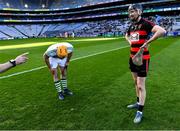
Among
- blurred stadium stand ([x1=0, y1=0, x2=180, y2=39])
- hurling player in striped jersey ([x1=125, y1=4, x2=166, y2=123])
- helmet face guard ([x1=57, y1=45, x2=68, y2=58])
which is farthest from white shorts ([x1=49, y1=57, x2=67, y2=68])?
blurred stadium stand ([x1=0, y1=0, x2=180, y2=39])

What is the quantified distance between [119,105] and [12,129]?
8.66ft

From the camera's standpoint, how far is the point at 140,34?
4.88 m

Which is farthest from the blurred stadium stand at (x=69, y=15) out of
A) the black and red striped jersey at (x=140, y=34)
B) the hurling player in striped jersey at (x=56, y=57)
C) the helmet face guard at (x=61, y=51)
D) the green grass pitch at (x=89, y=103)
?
the black and red striped jersey at (x=140, y=34)

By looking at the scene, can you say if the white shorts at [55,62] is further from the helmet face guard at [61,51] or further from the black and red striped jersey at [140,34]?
the black and red striped jersey at [140,34]

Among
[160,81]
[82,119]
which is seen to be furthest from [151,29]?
[160,81]

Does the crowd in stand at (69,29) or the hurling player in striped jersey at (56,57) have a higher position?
the hurling player in striped jersey at (56,57)

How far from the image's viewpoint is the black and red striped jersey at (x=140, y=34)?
476 cm

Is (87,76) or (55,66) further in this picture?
(87,76)

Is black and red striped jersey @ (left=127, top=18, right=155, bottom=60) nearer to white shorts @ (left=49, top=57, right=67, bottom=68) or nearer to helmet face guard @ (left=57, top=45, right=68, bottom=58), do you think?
helmet face guard @ (left=57, top=45, right=68, bottom=58)

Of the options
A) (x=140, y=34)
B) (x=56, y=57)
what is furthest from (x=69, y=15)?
(x=140, y=34)

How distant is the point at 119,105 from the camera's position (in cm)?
590

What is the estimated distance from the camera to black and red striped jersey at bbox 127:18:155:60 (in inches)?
187

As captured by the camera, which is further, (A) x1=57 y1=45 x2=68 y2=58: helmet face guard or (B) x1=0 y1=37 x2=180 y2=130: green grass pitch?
(A) x1=57 y1=45 x2=68 y2=58: helmet face guard

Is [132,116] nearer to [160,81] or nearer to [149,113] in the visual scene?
[149,113]
